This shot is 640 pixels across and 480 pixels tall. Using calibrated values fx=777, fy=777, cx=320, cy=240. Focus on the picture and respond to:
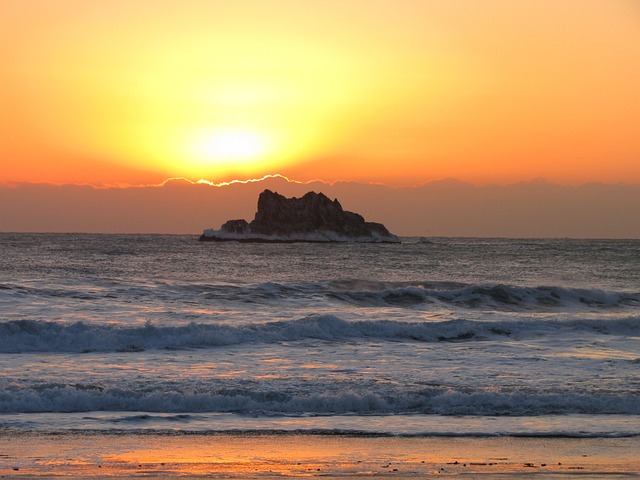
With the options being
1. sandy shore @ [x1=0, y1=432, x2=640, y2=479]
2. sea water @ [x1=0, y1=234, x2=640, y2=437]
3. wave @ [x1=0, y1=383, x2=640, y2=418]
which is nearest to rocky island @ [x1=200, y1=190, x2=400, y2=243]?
sea water @ [x1=0, y1=234, x2=640, y2=437]

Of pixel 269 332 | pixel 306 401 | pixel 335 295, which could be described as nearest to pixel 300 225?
pixel 335 295

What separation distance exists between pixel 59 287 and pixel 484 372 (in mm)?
23114

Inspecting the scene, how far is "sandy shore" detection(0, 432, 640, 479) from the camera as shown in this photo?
10047 mm

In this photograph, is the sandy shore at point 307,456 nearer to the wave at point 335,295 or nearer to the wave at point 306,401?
the wave at point 306,401

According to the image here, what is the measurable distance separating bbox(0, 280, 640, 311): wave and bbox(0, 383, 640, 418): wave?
56.6 feet

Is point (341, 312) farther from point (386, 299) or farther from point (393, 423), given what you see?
point (393, 423)

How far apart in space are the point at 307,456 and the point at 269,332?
13.1 m

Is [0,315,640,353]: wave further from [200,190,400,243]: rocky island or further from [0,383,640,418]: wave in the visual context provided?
[200,190,400,243]: rocky island

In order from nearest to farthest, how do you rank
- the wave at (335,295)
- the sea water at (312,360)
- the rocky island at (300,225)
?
the sea water at (312,360)
the wave at (335,295)
the rocky island at (300,225)

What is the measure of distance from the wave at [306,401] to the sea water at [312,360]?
0.04 m

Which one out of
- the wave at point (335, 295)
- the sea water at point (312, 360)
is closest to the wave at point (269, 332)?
the sea water at point (312, 360)

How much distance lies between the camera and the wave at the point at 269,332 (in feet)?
71.4

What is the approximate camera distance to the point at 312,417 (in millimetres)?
13719

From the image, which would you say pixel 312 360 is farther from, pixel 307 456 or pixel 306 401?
pixel 307 456
